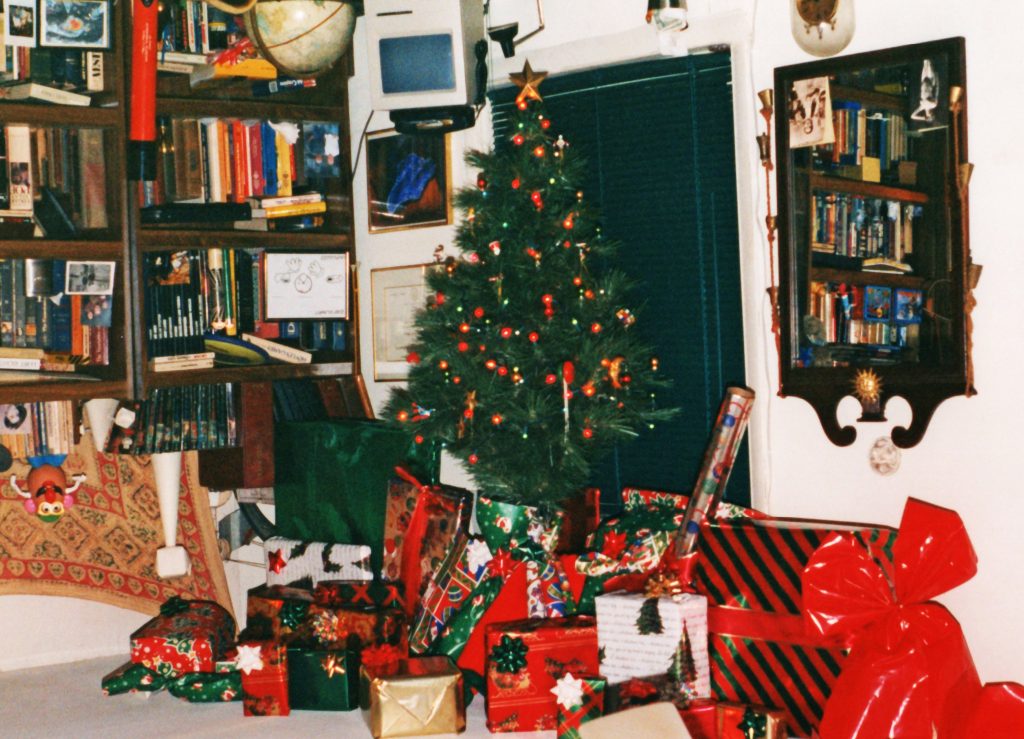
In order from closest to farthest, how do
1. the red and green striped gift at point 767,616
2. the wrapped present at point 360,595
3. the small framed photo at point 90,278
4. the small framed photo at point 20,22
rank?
1. the red and green striped gift at point 767,616
2. the wrapped present at point 360,595
3. the small framed photo at point 20,22
4. the small framed photo at point 90,278

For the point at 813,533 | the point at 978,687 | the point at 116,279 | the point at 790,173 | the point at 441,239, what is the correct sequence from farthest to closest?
the point at 441,239 < the point at 116,279 < the point at 790,173 < the point at 813,533 < the point at 978,687

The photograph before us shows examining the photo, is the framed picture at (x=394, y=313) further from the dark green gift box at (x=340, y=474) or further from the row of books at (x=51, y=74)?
the row of books at (x=51, y=74)

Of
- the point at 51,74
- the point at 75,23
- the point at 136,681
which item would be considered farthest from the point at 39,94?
the point at 136,681

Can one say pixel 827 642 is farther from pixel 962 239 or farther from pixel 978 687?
pixel 962 239

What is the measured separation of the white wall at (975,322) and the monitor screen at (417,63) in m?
0.21

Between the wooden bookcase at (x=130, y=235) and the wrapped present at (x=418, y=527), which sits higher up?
the wooden bookcase at (x=130, y=235)

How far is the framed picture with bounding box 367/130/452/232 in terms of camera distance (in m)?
3.08

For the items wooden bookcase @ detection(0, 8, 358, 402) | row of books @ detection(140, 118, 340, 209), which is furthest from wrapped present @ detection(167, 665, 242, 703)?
row of books @ detection(140, 118, 340, 209)

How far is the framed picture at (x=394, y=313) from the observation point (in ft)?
10.2

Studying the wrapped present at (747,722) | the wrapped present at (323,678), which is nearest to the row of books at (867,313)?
the wrapped present at (747,722)

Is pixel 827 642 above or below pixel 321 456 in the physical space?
below

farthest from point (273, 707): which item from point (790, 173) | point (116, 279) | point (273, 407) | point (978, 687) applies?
point (790, 173)

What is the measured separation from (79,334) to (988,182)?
2.29 m

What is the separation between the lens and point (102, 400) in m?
2.98
